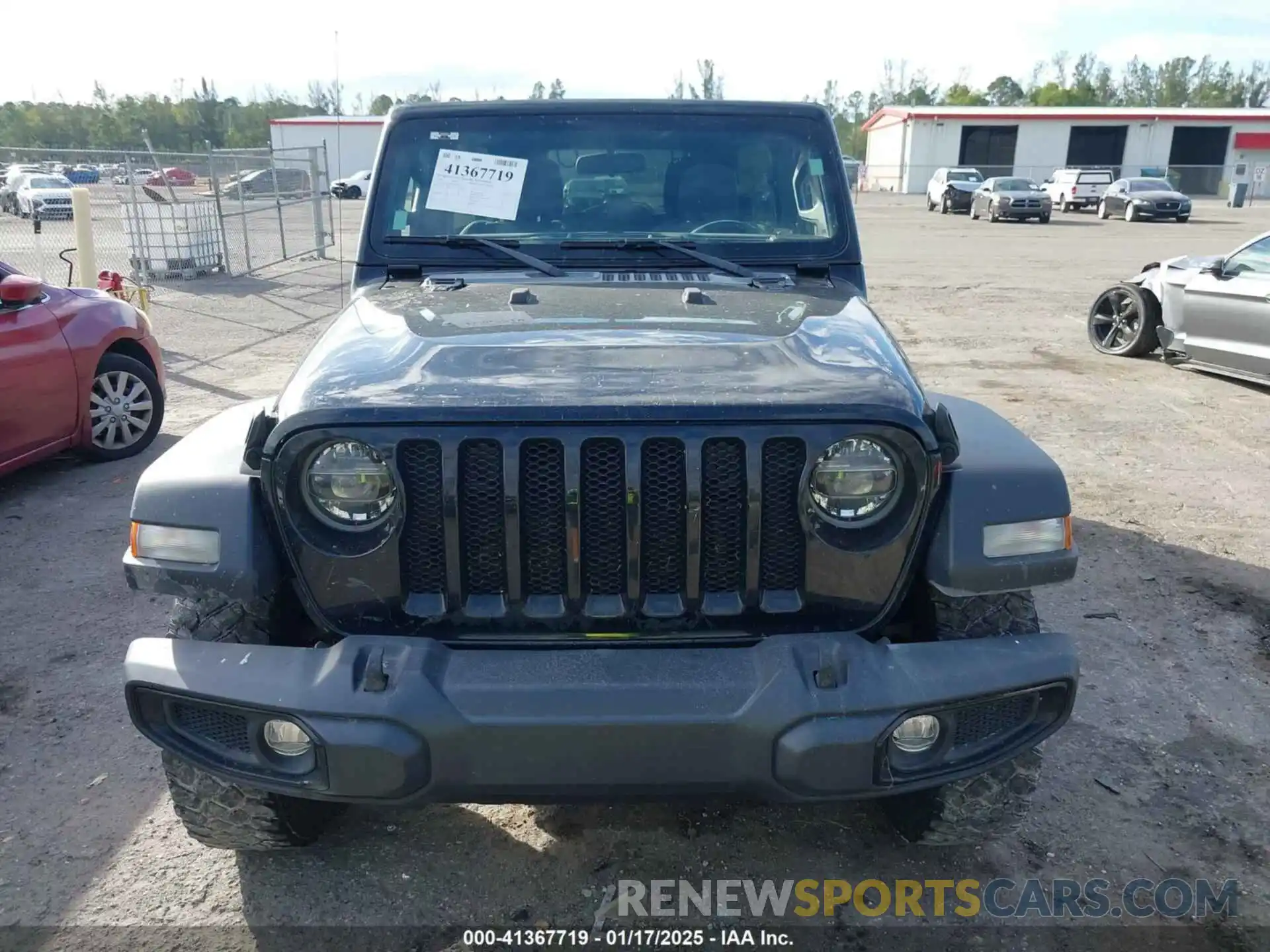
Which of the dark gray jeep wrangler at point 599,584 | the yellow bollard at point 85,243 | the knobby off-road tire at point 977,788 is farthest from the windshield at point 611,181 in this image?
the yellow bollard at point 85,243

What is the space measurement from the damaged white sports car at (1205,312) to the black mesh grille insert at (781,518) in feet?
24.2

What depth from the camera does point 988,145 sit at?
5972 cm

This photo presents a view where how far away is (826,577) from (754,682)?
1.11 ft

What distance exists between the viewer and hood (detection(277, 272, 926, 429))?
223 cm

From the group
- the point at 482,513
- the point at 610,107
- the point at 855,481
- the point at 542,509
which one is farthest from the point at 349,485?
the point at 610,107

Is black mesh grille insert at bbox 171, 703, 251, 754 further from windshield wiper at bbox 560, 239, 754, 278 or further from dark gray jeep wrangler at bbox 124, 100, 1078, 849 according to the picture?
windshield wiper at bbox 560, 239, 754, 278

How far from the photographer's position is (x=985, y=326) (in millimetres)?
12039

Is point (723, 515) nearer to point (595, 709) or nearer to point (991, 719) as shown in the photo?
point (595, 709)

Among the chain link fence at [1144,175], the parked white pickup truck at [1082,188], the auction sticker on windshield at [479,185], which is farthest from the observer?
the chain link fence at [1144,175]

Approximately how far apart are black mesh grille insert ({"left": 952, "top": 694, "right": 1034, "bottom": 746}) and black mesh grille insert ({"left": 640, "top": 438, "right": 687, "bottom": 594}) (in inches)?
27.9

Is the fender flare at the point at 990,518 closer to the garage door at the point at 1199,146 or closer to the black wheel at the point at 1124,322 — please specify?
the black wheel at the point at 1124,322

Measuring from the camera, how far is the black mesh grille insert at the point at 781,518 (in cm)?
226

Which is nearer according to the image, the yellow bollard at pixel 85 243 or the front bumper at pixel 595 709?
the front bumper at pixel 595 709

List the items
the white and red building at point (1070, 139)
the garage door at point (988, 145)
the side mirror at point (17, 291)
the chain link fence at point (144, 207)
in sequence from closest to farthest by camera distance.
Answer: the side mirror at point (17, 291)
the chain link fence at point (144, 207)
the white and red building at point (1070, 139)
the garage door at point (988, 145)
